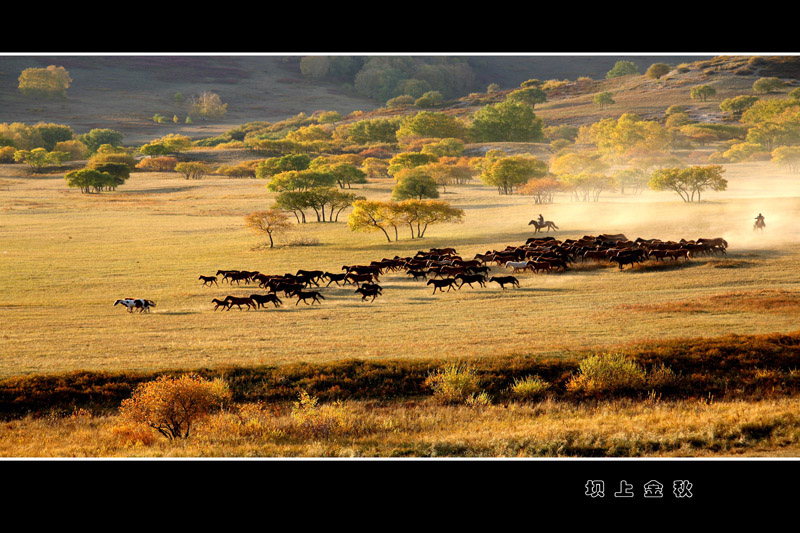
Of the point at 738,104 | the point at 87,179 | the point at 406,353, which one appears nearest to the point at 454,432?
the point at 406,353

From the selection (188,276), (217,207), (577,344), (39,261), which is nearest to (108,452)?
(577,344)

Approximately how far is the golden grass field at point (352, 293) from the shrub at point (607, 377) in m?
2.40

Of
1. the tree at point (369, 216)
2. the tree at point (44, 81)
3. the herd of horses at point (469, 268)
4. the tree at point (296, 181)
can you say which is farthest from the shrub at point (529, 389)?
the tree at point (44, 81)

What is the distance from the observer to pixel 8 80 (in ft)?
598

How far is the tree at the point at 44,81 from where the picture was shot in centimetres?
15712

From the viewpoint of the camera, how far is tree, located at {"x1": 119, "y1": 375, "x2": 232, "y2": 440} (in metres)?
15.0

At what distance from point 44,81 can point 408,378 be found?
18141cm

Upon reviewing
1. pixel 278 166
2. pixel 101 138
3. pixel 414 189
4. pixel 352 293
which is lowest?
pixel 352 293

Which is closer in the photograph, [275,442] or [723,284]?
[275,442]

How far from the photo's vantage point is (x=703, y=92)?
187250mm

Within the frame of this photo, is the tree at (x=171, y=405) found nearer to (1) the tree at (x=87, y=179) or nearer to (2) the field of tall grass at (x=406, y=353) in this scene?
(2) the field of tall grass at (x=406, y=353)

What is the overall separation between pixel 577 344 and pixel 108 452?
581 inches

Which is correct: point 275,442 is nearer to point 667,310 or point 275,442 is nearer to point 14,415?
point 14,415

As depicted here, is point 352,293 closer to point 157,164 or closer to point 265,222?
point 265,222
